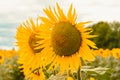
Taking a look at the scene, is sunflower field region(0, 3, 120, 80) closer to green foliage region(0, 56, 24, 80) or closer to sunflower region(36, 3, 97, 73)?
sunflower region(36, 3, 97, 73)

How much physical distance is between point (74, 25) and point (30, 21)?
18.5 inches

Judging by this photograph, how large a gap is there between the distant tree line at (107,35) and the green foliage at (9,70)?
29569 mm

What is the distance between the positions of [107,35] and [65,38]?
43471 mm

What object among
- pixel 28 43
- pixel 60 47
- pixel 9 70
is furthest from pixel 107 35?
pixel 60 47

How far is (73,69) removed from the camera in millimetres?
2455

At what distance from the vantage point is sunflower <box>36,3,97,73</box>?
2.44 meters

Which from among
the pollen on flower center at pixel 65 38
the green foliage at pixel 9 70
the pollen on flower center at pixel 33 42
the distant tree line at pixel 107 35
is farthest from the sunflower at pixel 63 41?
the distant tree line at pixel 107 35

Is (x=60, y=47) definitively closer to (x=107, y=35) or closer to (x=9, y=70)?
(x=9, y=70)

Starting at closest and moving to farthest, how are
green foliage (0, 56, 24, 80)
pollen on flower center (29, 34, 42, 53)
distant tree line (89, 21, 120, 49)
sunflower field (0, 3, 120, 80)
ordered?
sunflower field (0, 3, 120, 80) → pollen on flower center (29, 34, 42, 53) → green foliage (0, 56, 24, 80) → distant tree line (89, 21, 120, 49)

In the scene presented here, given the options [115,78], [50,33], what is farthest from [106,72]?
[115,78]

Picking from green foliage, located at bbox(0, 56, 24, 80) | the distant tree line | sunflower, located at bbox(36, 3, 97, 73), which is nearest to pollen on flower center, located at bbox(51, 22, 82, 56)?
sunflower, located at bbox(36, 3, 97, 73)

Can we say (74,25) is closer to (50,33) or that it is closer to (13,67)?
(50,33)

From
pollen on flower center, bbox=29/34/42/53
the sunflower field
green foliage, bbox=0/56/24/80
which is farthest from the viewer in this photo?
green foliage, bbox=0/56/24/80

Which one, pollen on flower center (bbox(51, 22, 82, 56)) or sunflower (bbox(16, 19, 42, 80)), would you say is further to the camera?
sunflower (bbox(16, 19, 42, 80))
